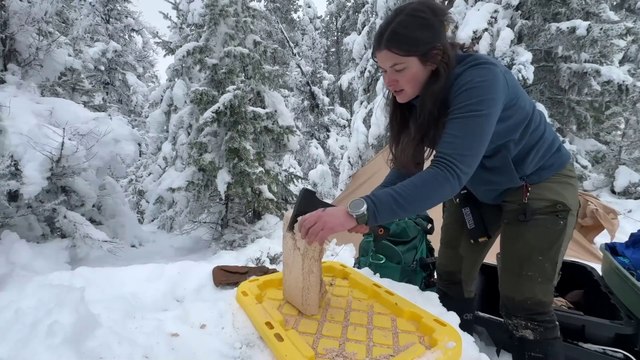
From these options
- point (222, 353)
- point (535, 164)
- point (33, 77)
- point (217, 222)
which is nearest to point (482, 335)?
Result: point (535, 164)

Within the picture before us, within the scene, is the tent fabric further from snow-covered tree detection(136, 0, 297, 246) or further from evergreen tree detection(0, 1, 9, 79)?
evergreen tree detection(0, 1, 9, 79)

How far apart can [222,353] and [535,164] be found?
5.58ft

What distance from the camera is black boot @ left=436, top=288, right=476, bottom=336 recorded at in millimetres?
2459

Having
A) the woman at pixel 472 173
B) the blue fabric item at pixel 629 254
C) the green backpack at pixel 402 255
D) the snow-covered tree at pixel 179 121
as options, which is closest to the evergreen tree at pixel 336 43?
the snow-covered tree at pixel 179 121

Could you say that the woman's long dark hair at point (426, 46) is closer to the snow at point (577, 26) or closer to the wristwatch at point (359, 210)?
the wristwatch at point (359, 210)

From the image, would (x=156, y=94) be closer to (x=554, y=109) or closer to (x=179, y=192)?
(x=179, y=192)

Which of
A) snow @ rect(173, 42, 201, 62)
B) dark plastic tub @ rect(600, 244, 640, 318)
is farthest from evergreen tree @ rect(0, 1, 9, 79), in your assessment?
dark plastic tub @ rect(600, 244, 640, 318)

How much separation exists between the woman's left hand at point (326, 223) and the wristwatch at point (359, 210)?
2 cm

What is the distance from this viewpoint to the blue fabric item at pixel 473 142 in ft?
4.70

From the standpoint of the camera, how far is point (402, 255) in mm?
2732

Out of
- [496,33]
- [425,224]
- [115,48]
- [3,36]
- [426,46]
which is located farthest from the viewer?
[115,48]

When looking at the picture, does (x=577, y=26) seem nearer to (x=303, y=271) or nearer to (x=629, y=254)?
(x=629, y=254)

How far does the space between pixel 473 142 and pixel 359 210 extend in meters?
0.49

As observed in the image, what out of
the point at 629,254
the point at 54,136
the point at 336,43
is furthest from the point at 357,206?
the point at 336,43
